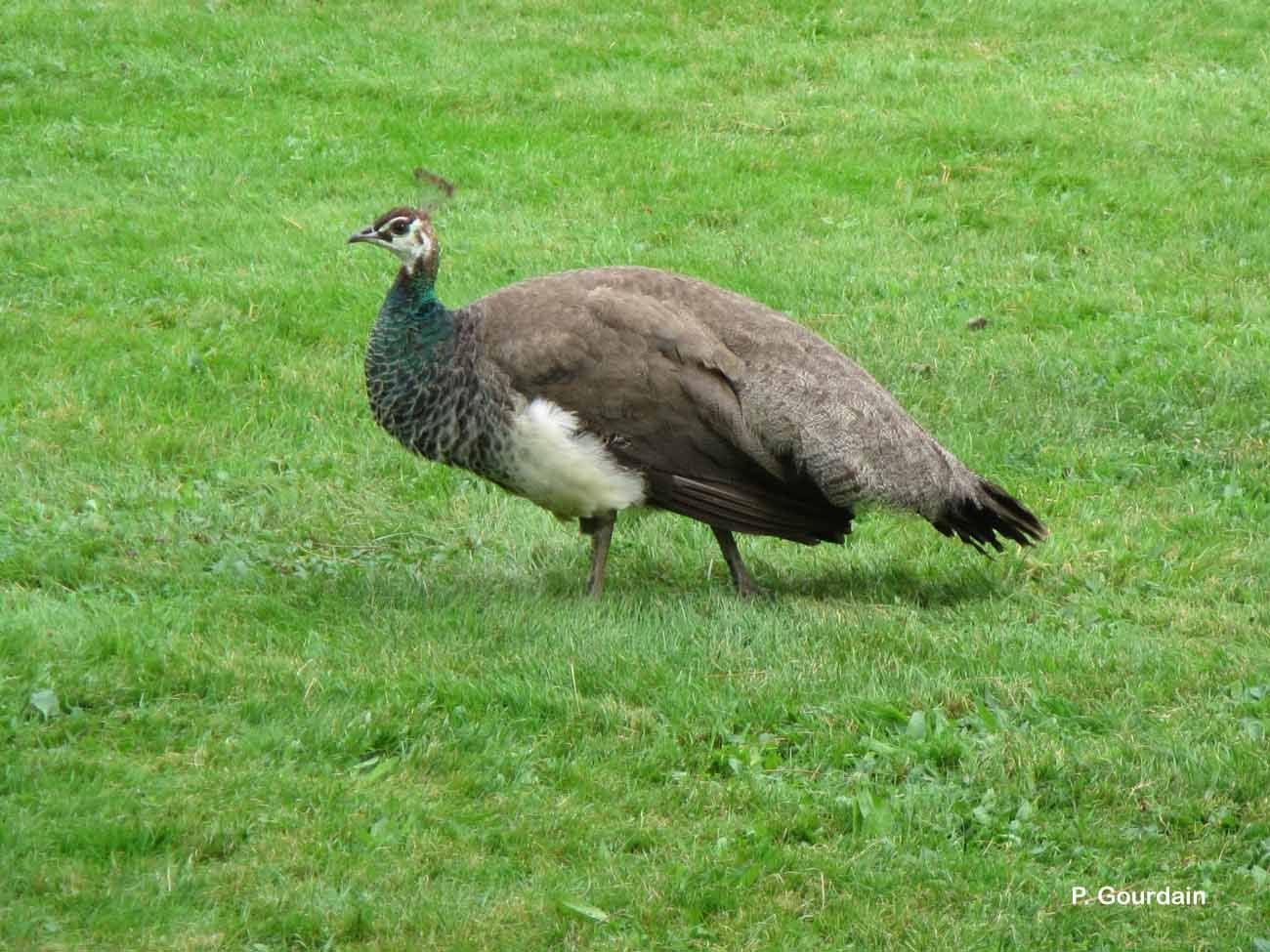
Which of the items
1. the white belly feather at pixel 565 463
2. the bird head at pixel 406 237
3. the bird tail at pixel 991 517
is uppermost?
the bird head at pixel 406 237

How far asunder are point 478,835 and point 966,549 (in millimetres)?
3174

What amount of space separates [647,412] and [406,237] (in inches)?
46.0

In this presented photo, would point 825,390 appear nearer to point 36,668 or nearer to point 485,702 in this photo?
point 485,702

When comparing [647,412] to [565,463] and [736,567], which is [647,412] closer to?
[565,463]

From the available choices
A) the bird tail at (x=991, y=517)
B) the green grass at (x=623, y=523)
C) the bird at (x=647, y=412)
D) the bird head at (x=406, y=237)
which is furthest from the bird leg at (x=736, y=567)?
the bird head at (x=406, y=237)

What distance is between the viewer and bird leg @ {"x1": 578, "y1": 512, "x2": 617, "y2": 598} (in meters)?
6.66

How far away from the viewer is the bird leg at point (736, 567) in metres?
6.82

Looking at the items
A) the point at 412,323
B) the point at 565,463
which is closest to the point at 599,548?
the point at 565,463

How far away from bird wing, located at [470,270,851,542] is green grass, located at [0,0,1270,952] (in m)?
0.41

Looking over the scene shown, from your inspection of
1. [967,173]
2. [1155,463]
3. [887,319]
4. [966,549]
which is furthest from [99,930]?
[967,173]

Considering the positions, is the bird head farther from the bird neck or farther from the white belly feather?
the white belly feather

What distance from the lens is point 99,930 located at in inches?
163

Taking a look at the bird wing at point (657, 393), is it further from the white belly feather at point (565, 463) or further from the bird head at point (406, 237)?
the bird head at point (406, 237)

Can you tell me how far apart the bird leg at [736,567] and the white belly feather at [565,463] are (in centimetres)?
49
